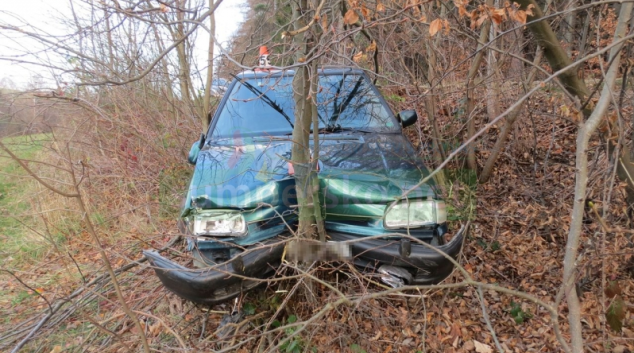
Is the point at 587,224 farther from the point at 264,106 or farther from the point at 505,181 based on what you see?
the point at 264,106

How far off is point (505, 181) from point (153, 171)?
5048 mm

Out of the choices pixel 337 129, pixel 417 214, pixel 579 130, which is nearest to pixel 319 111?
pixel 337 129

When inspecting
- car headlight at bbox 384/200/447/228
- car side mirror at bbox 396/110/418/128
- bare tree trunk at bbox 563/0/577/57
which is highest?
bare tree trunk at bbox 563/0/577/57

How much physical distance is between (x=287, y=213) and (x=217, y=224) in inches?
18.2

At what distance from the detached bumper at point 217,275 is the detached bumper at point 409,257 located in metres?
0.55

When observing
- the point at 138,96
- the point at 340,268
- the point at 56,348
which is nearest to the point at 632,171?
the point at 340,268

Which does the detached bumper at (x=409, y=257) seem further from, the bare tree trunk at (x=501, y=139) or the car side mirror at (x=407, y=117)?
the bare tree trunk at (x=501, y=139)

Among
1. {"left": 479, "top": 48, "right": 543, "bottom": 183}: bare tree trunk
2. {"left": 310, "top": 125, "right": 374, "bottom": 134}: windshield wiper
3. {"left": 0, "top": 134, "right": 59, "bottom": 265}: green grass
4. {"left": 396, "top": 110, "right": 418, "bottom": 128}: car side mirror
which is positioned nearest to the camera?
{"left": 310, "top": 125, "right": 374, "bottom": 134}: windshield wiper

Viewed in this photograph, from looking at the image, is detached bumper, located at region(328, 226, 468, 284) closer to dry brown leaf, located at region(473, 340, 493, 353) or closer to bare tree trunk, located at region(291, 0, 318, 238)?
bare tree trunk, located at region(291, 0, 318, 238)

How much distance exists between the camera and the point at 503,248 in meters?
3.66

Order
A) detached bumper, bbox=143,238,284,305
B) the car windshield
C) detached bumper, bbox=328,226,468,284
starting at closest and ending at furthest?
detached bumper, bbox=143,238,284,305 < detached bumper, bbox=328,226,468,284 < the car windshield

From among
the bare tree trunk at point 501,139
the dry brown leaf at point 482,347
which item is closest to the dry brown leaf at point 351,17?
the dry brown leaf at point 482,347

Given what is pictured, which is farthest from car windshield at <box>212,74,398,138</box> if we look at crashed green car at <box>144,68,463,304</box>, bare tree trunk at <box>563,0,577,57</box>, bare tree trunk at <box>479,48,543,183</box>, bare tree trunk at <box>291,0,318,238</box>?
bare tree trunk at <box>563,0,577,57</box>

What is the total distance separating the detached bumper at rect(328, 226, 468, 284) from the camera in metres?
2.16
